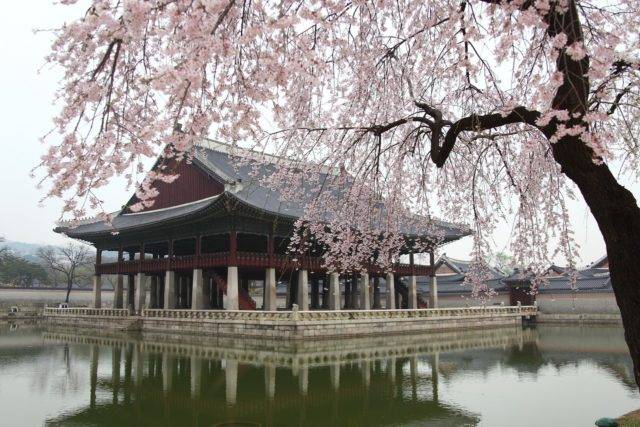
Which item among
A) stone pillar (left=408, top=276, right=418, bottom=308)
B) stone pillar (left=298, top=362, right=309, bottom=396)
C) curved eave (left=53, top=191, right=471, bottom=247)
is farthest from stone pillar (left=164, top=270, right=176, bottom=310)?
stone pillar (left=298, top=362, right=309, bottom=396)

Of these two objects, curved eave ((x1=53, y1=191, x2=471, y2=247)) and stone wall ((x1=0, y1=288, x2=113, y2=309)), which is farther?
stone wall ((x1=0, y1=288, x2=113, y2=309))

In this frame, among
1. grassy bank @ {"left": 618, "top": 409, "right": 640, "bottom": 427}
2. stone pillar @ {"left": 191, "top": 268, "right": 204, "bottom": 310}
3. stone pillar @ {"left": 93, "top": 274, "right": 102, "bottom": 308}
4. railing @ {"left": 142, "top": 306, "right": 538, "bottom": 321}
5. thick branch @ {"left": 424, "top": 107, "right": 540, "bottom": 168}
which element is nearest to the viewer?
thick branch @ {"left": 424, "top": 107, "right": 540, "bottom": 168}

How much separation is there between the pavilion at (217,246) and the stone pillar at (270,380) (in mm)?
7112

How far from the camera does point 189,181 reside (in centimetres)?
3362

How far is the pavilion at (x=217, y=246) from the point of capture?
27.9 m

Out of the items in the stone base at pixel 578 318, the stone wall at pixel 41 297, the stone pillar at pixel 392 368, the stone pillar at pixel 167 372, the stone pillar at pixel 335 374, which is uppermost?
the stone wall at pixel 41 297

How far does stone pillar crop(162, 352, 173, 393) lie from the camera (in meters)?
14.3

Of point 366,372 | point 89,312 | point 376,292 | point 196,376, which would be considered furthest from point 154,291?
point 366,372

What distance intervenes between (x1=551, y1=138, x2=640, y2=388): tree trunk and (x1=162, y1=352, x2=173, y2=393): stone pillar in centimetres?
1176

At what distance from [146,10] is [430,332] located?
29912mm

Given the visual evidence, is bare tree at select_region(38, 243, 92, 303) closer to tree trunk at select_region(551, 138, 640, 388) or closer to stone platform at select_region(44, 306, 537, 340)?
stone platform at select_region(44, 306, 537, 340)

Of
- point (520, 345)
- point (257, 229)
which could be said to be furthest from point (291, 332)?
point (520, 345)

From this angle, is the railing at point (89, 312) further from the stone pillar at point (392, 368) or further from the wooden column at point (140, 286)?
the stone pillar at point (392, 368)

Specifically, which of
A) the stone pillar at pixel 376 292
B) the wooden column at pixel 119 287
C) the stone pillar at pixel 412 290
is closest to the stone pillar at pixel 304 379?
the stone pillar at pixel 412 290
